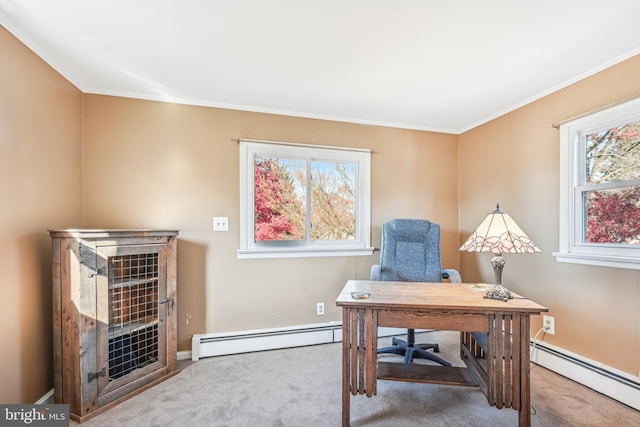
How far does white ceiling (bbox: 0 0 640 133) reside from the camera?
1.46 m

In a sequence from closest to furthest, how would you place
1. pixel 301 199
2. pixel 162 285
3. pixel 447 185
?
pixel 162 285 → pixel 301 199 → pixel 447 185

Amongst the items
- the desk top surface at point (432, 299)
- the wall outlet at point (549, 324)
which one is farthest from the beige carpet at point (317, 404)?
the desk top surface at point (432, 299)

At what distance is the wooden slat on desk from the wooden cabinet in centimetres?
165

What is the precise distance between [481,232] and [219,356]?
7.73 ft

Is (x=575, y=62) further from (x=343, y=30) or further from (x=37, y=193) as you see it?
(x=37, y=193)

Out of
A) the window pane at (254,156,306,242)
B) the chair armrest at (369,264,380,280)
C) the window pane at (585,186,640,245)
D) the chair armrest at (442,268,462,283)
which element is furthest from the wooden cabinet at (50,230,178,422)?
the window pane at (585,186,640,245)

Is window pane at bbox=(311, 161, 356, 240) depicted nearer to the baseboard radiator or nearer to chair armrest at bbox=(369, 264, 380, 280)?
chair armrest at bbox=(369, 264, 380, 280)

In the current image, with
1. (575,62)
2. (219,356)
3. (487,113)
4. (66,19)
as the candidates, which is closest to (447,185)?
(487,113)

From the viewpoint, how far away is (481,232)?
5.64 feet

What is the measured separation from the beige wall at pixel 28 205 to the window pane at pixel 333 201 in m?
2.02

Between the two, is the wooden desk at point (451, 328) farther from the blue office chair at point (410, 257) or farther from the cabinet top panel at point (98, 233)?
the cabinet top panel at point (98, 233)

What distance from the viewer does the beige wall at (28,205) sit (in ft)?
5.15

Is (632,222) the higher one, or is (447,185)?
(447,185)

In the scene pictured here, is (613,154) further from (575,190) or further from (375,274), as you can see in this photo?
(375,274)
